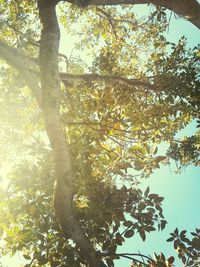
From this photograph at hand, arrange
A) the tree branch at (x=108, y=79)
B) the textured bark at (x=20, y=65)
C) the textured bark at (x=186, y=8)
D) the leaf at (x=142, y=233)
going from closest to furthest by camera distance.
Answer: the leaf at (x=142, y=233)
the textured bark at (x=186, y=8)
the textured bark at (x=20, y=65)
the tree branch at (x=108, y=79)

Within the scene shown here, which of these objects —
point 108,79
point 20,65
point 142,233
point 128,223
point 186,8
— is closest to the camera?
point 142,233

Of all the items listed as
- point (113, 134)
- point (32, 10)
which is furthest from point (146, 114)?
point (32, 10)

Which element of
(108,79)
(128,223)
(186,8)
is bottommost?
(128,223)

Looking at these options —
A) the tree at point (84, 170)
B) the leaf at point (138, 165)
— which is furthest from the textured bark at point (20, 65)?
the leaf at point (138, 165)

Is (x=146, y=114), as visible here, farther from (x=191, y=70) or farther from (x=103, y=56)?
(x=103, y=56)

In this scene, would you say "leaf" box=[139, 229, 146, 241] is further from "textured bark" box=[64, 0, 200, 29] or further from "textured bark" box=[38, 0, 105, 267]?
"textured bark" box=[64, 0, 200, 29]

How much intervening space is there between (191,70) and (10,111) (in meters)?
6.32

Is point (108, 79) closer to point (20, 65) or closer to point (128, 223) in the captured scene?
point (20, 65)

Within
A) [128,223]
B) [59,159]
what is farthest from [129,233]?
[59,159]

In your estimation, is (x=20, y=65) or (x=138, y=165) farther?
(x=20, y=65)

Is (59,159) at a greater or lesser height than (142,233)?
greater

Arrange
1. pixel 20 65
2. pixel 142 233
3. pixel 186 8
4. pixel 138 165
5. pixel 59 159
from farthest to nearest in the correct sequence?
pixel 20 65, pixel 186 8, pixel 138 165, pixel 59 159, pixel 142 233

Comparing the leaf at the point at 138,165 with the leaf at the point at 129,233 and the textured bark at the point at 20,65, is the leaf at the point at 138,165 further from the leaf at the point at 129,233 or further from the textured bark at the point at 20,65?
the textured bark at the point at 20,65

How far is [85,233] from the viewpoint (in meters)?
5.53
